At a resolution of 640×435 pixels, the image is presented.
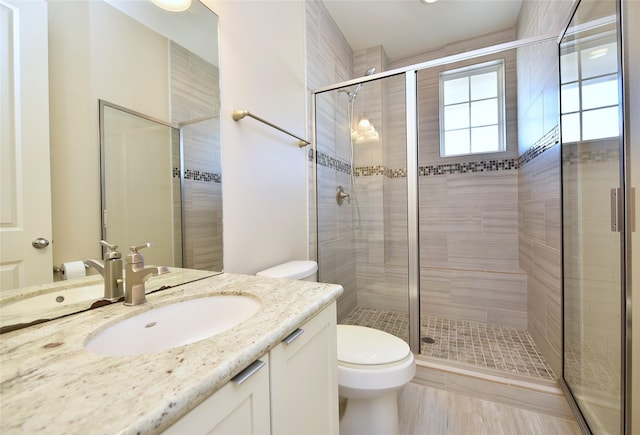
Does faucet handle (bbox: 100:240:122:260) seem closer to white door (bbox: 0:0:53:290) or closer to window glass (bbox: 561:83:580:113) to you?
white door (bbox: 0:0:53:290)

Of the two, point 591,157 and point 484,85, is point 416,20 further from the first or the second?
point 591,157

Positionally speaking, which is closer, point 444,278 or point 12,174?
point 12,174

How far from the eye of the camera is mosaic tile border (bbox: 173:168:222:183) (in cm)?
109

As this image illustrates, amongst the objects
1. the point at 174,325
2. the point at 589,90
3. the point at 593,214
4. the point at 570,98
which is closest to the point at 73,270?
the point at 174,325

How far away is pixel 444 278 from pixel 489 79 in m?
1.91

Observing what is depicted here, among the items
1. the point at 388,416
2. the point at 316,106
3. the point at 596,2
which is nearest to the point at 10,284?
the point at 388,416

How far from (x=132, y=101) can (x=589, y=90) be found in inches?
71.5

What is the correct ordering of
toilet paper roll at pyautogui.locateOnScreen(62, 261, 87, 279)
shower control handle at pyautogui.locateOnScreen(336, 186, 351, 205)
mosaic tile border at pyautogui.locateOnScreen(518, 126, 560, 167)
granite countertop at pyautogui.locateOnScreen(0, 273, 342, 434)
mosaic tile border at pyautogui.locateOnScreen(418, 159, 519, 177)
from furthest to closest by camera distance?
mosaic tile border at pyautogui.locateOnScreen(418, 159, 519, 177)
shower control handle at pyautogui.locateOnScreen(336, 186, 351, 205)
mosaic tile border at pyautogui.locateOnScreen(518, 126, 560, 167)
toilet paper roll at pyautogui.locateOnScreen(62, 261, 87, 279)
granite countertop at pyautogui.locateOnScreen(0, 273, 342, 434)

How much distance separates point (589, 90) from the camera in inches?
47.2

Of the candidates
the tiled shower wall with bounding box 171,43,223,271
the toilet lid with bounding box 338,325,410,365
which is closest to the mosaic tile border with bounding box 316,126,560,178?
the tiled shower wall with bounding box 171,43,223,271

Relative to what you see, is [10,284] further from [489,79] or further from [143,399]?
[489,79]

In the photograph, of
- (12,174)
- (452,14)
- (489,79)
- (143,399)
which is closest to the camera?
(143,399)

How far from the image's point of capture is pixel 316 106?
84.5 inches

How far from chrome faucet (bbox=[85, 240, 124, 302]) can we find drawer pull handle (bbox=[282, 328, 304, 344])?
535mm
